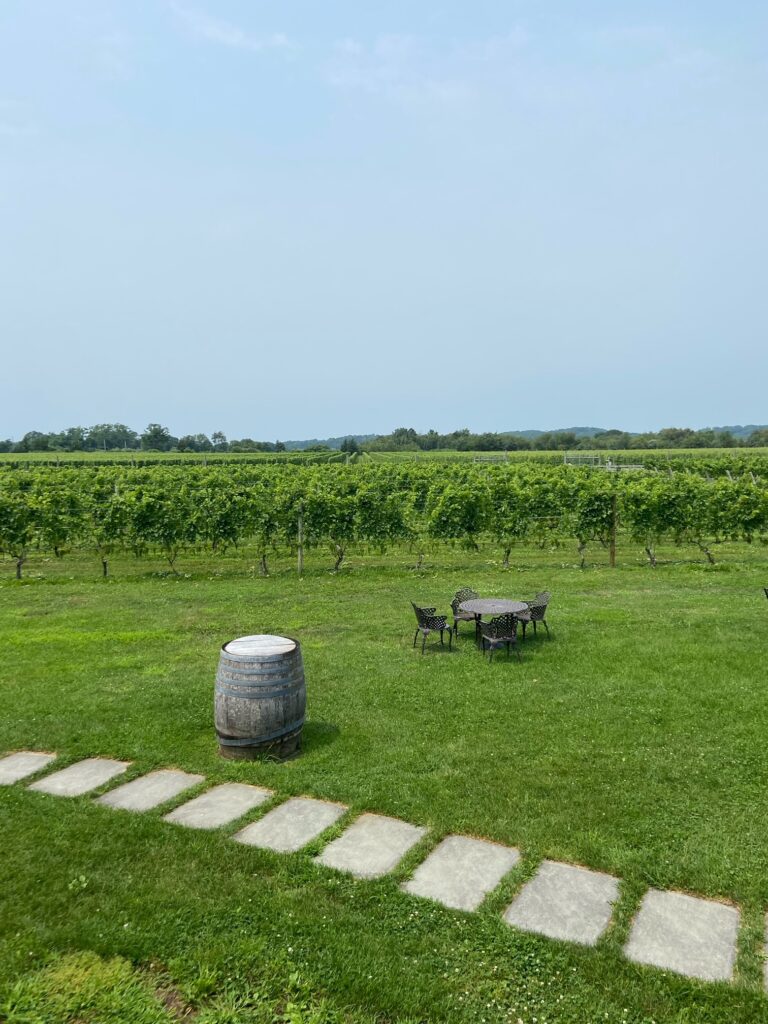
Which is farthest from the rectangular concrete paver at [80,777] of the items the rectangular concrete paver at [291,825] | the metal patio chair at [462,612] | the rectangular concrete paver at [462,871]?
the metal patio chair at [462,612]

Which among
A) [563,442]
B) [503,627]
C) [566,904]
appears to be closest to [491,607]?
[503,627]

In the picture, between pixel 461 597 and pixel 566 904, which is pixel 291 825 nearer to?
pixel 566 904

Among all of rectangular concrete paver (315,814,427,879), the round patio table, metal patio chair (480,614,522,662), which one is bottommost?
rectangular concrete paver (315,814,427,879)

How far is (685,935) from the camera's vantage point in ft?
11.1

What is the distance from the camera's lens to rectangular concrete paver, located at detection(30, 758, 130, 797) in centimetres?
493

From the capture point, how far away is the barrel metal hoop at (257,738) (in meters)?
5.35

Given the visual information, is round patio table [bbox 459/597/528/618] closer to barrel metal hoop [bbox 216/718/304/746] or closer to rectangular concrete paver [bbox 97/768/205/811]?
barrel metal hoop [bbox 216/718/304/746]

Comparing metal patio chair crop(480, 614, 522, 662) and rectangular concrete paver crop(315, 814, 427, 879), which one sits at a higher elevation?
metal patio chair crop(480, 614, 522, 662)

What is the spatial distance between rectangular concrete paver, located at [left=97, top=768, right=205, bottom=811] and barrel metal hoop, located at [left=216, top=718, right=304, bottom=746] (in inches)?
14.7

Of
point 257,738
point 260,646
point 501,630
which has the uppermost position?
point 260,646

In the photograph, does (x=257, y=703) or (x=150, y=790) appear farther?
(x=257, y=703)

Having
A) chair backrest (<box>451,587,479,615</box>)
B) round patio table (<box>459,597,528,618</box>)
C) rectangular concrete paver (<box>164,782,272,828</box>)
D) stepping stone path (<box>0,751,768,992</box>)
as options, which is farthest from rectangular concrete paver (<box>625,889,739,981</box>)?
chair backrest (<box>451,587,479,615</box>)

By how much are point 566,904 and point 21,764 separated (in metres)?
4.43

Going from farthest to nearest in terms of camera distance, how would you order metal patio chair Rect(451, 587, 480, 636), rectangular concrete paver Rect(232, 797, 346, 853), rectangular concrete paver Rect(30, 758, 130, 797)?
metal patio chair Rect(451, 587, 480, 636), rectangular concrete paver Rect(30, 758, 130, 797), rectangular concrete paver Rect(232, 797, 346, 853)
